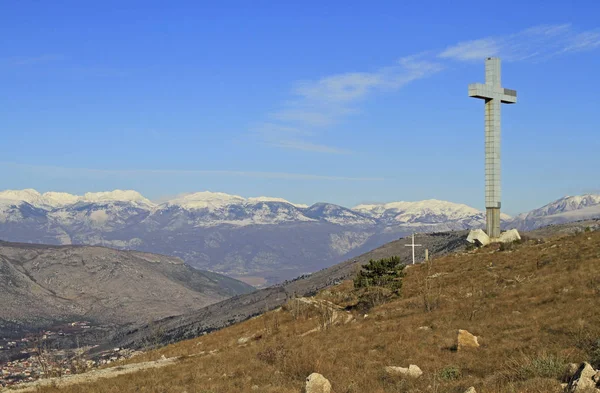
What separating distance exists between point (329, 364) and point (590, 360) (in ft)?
30.2

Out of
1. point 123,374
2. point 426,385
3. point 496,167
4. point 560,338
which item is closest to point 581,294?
point 560,338

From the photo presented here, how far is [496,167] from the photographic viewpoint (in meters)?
55.3

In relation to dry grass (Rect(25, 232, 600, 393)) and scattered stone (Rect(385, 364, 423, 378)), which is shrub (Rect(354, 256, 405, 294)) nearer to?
dry grass (Rect(25, 232, 600, 393))

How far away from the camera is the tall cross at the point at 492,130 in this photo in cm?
5528

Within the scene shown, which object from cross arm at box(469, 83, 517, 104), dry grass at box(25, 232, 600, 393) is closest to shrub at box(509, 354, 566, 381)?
dry grass at box(25, 232, 600, 393)

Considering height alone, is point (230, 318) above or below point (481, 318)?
below

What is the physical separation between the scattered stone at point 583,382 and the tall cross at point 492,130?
41.3m

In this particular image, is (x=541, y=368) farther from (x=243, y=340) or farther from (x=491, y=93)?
(x=491, y=93)

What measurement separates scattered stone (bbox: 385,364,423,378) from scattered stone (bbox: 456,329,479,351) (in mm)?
3075

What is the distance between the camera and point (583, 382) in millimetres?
14625

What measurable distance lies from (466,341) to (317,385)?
713 cm

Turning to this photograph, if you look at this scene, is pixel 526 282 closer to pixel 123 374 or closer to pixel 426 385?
pixel 426 385

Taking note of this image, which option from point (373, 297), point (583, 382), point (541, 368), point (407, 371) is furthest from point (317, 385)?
point (373, 297)

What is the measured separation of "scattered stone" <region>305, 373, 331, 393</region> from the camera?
19203 mm
